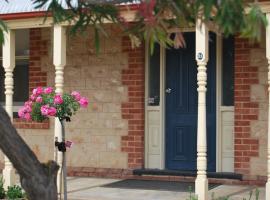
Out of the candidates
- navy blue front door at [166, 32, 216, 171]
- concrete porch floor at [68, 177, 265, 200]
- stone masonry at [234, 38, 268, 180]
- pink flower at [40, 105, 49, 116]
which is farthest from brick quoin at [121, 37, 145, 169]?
pink flower at [40, 105, 49, 116]

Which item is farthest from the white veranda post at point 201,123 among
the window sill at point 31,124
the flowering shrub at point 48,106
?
the window sill at point 31,124

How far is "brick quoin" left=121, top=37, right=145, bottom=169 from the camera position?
11.4 metres

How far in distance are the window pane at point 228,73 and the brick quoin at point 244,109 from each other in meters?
0.24

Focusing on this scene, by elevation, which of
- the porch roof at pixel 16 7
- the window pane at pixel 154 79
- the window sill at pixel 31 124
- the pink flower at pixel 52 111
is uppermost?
the porch roof at pixel 16 7

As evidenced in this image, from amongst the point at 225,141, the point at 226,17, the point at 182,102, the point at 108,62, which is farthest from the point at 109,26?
the point at 226,17

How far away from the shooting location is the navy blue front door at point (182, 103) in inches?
443

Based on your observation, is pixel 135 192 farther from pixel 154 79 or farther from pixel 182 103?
pixel 154 79

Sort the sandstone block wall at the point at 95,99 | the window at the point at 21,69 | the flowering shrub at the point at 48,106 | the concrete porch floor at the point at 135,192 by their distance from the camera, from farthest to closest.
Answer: the window at the point at 21,69
the sandstone block wall at the point at 95,99
the concrete porch floor at the point at 135,192
the flowering shrub at the point at 48,106

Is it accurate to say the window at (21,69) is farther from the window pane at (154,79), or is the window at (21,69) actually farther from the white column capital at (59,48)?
the white column capital at (59,48)

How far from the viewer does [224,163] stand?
11.0 m

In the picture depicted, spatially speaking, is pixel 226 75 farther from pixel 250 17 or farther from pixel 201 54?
pixel 250 17

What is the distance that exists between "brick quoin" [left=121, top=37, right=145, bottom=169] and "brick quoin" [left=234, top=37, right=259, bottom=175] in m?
1.71

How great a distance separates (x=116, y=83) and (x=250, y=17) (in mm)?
8302

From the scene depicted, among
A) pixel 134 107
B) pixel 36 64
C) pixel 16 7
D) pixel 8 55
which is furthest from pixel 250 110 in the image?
pixel 36 64
